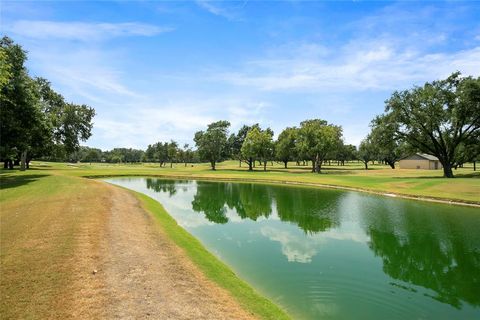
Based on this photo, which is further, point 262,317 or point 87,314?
point 262,317

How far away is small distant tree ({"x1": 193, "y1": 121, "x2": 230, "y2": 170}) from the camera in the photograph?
97.2 metres

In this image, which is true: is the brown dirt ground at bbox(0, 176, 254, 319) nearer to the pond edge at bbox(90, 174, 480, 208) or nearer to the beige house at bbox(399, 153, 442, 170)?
the pond edge at bbox(90, 174, 480, 208)

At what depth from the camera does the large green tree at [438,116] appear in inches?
1916

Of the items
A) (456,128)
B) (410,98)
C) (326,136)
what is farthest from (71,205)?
(326,136)

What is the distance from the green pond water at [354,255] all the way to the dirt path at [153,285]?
232 cm

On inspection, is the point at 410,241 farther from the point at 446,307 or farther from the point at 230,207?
the point at 230,207

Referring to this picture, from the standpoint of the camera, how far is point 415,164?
92.4 m

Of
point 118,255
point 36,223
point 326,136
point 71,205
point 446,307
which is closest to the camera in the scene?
point 446,307

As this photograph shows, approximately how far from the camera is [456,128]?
167 feet

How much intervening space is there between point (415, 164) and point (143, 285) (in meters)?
100.0

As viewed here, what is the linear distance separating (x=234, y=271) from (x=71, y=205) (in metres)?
13.7

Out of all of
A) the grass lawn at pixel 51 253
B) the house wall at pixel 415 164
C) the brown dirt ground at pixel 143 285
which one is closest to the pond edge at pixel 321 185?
the grass lawn at pixel 51 253

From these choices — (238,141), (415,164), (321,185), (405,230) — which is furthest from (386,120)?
(238,141)

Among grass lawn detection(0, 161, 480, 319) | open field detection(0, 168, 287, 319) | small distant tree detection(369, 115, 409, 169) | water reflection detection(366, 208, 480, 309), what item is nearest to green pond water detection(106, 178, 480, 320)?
water reflection detection(366, 208, 480, 309)
